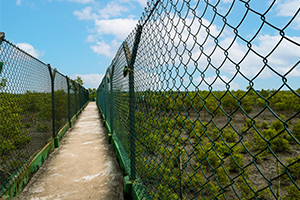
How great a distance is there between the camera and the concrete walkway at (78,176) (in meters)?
Result: 3.15

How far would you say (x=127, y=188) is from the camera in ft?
9.49

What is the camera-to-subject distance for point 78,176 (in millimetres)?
3805

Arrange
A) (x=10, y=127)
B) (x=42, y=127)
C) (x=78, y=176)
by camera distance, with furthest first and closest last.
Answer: (x=42, y=127) < (x=78, y=176) < (x=10, y=127)

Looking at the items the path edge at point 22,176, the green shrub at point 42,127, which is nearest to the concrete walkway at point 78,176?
the path edge at point 22,176

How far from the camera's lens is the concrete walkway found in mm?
A: 3146

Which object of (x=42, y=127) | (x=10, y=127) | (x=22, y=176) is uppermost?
(x=10, y=127)

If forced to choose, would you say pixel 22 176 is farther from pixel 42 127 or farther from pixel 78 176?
pixel 42 127

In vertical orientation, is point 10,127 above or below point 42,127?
above

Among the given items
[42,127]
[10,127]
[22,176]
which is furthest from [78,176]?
[42,127]

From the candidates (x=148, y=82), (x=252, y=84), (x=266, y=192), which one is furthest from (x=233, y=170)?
(x=252, y=84)

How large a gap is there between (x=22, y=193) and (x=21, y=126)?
117 centimetres

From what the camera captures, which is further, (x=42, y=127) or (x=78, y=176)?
(x=42, y=127)

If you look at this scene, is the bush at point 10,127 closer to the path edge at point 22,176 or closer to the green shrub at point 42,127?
the path edge at point 22,176

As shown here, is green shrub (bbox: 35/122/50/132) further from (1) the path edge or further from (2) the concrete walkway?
(2) the concrete walkway
